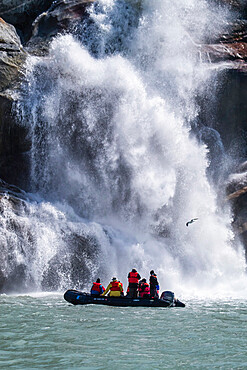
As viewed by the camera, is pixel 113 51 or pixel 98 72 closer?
pixel 98 72

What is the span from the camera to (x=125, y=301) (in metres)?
18.1

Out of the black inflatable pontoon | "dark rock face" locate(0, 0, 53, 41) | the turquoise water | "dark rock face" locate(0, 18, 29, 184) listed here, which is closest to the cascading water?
"dark rock face" locate(0, 18, 29, 184)

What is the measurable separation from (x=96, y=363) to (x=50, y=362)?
821 mm

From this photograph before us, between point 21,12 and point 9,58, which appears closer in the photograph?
point 9,58

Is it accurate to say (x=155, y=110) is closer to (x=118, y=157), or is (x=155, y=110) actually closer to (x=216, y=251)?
(x=118, y=157)

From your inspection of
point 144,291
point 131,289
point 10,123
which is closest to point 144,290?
point 144,291

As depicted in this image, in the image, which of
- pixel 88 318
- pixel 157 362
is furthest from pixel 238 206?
pixel 157 362

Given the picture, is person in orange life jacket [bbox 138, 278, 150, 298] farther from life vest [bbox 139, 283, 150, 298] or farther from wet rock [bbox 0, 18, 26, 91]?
wet rock [bbox 0, 18, 26, 91]

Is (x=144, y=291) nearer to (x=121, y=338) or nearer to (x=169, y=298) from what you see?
(x=169, y=298)

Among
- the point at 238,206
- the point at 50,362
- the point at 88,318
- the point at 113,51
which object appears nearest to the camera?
the point at 50,362

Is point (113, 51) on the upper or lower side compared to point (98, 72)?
upper

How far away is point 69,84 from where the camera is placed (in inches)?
1094

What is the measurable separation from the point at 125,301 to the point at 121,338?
22.1 ft

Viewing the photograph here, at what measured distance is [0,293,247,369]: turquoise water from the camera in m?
9.38
